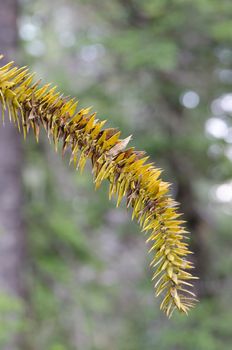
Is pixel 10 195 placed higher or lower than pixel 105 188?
lower

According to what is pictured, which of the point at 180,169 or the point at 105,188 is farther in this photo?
the point at 180,169

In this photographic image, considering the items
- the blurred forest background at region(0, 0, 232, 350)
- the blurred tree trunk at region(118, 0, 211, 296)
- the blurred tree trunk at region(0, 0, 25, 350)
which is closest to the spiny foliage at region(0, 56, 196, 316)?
the blurred forest background at region(0, 0, 232, 350)

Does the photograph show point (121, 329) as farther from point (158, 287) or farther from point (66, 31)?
point (158, 287)

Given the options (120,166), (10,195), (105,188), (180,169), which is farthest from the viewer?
(180,169)

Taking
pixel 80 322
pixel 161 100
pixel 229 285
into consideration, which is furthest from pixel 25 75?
pixel 229 285

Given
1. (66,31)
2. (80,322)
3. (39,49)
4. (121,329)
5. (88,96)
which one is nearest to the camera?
(80,322)

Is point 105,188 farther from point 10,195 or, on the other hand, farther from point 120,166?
point 120,166

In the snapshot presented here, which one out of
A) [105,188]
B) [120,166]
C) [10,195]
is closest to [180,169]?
[105,188]

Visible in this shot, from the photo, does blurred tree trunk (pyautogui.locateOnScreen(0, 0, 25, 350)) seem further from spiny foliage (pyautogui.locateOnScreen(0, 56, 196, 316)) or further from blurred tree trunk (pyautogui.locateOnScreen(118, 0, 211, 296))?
spiny foliage (pyautogui.locateOnScreen(0, 56, 196, 316))
